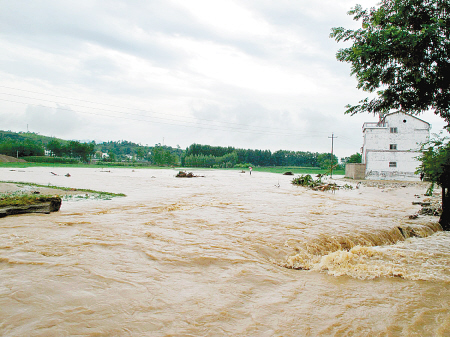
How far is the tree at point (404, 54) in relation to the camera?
23.6 feet

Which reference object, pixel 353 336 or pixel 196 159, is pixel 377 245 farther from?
pixel 196 159

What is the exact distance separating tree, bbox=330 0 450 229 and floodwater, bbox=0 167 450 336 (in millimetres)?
4037

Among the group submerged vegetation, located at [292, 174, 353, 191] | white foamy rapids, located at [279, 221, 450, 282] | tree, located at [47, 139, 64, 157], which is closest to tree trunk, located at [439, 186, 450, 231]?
white foamy rapids, located at [279, 221, 450, 282]

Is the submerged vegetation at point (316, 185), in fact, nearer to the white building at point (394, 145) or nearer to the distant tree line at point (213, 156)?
the white building at point (394, 145)

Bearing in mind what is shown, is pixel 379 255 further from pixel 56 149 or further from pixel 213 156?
pixel 56 149

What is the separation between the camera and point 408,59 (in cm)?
739

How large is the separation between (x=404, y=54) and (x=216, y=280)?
24.7ft

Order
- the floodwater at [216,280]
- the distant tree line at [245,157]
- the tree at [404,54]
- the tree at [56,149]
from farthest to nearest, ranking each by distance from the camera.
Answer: the distant tree line at [245,157]
the tree at [56,149]
the tree at [404,54]
the floodwater at [216,280]

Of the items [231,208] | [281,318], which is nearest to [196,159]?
[231,208]

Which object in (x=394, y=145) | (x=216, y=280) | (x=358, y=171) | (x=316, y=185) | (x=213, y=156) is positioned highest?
(x=213, y=156)

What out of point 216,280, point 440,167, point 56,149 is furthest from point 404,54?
point 56,149

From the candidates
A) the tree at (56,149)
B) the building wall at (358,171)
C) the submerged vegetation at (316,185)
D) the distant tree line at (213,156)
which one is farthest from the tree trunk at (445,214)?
the tree at (56,149)

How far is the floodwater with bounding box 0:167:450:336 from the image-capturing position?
10.6ft

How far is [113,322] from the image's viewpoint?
320 centimetres
